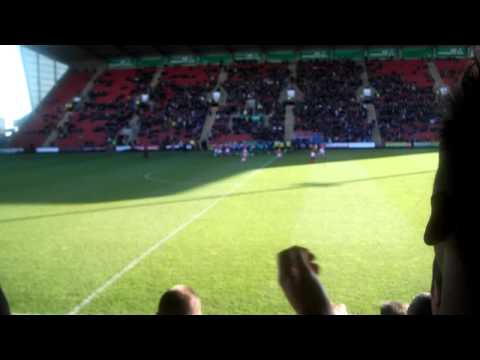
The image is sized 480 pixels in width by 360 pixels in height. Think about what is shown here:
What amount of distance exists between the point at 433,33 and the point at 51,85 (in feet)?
213

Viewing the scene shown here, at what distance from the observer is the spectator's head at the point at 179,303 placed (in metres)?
1.68

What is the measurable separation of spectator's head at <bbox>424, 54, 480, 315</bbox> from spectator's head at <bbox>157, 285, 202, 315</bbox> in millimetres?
1035

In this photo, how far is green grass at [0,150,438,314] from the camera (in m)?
5.55

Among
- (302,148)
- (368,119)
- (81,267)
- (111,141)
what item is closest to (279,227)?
(81,267)

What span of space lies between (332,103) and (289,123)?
500 cm

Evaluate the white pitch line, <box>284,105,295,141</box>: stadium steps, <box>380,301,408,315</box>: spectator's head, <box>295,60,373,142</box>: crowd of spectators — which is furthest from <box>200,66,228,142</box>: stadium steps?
<box>380,301,408,315</box>: spectator's head

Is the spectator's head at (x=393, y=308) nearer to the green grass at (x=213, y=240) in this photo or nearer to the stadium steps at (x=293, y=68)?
the green grass at (x=213, y=240)

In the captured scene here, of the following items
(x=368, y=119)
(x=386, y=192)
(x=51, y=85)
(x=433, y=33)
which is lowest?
(x=433, y=33)

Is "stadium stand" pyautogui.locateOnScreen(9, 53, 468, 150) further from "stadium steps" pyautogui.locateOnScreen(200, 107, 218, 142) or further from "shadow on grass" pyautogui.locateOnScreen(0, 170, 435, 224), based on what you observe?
"shadow on grass" pyautogui.locateOnScreen(0, 170, 435, 224)

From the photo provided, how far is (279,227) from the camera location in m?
9.25

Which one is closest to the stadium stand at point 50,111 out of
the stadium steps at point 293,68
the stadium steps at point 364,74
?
the stadium steps at point 293,68

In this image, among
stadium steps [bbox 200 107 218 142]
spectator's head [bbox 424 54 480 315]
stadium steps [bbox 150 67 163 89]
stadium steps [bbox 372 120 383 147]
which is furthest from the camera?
stadium steps [bbox 150 67 163 89]

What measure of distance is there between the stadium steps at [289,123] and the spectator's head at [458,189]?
41327mm

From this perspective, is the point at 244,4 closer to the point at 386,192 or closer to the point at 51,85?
the point at 386,192
